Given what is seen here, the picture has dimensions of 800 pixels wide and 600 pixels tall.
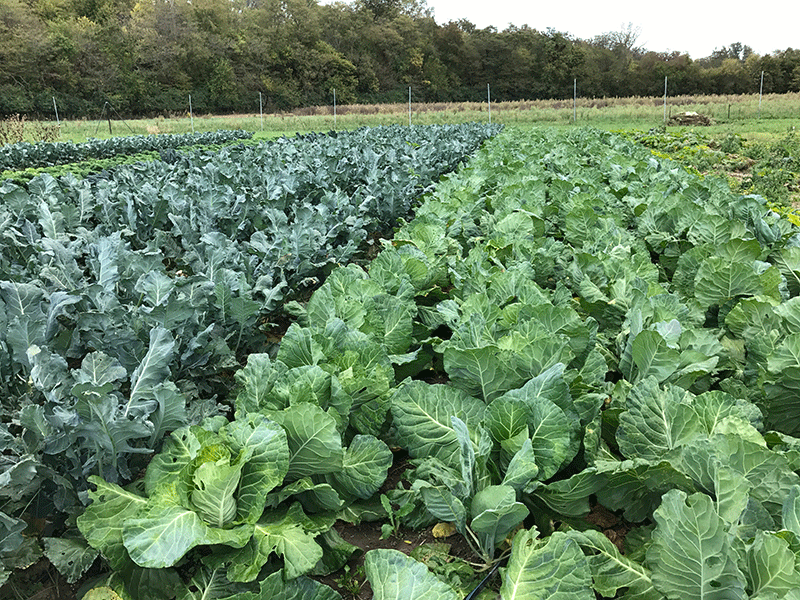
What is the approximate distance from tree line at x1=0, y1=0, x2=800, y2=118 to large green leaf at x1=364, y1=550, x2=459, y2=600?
5145cm

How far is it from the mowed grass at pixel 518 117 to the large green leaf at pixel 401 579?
104 feet

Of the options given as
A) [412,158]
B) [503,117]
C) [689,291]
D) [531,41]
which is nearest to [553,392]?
[689,291]

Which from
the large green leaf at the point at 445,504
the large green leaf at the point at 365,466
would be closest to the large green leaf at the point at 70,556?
the large green leaf at the point at 365,466

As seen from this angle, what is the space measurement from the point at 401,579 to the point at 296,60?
66.5m

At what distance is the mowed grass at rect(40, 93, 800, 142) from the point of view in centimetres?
3127

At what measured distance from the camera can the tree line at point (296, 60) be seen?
50438 millimetres

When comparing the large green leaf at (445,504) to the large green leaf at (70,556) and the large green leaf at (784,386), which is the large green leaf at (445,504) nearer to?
the large green leaf at (70,556)

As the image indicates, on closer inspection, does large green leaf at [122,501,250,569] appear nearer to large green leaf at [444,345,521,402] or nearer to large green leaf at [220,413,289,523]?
large green leaf at [220,413,289,523]

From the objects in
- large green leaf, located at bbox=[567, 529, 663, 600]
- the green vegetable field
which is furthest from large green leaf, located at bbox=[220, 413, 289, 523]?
large green leaf, located at bbox=[567, 529, 663, 600]

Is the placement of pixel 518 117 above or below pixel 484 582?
above

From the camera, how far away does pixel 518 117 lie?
37.9 meters

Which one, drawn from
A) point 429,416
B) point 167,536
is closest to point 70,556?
point 167,536

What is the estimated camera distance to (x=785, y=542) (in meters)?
1.29

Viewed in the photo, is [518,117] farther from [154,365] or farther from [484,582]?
[484,582]
